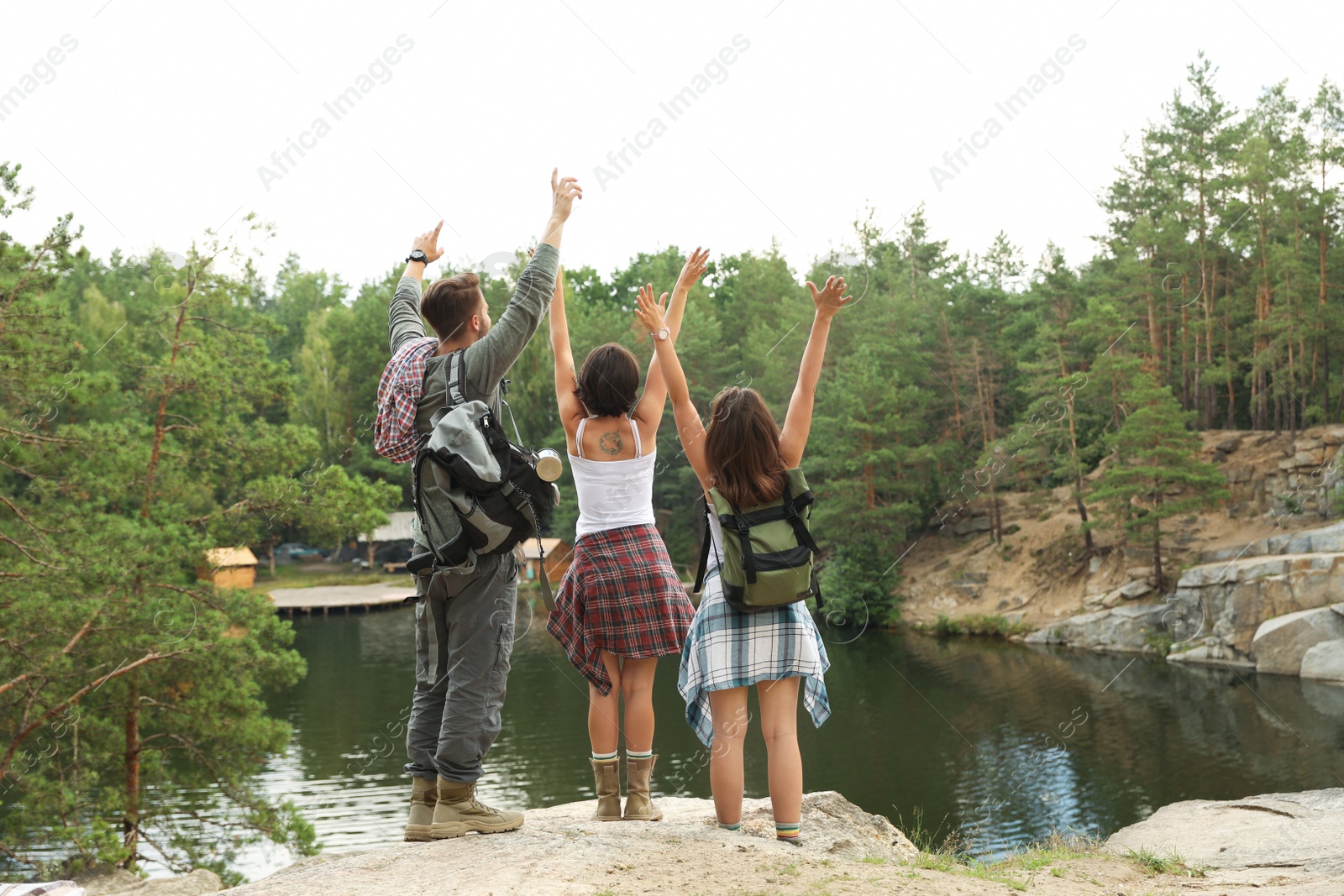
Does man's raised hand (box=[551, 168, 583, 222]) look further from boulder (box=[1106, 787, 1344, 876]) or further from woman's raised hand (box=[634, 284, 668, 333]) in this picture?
boulder (box=[1106, 787, 1344, 876])

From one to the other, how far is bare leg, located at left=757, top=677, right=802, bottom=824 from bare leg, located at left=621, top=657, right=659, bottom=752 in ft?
1.24

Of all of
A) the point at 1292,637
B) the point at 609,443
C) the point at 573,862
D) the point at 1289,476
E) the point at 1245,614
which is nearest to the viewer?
the point at 573,862

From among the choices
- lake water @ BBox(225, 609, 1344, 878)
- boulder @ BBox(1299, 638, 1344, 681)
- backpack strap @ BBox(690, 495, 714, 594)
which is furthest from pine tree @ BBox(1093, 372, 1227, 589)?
backpack strap @ BBox(690, 495, 714, 594)

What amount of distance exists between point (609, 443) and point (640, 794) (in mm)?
1254

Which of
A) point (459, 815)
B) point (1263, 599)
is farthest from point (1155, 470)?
point (459, 815)

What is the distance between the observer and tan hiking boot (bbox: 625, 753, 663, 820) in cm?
352

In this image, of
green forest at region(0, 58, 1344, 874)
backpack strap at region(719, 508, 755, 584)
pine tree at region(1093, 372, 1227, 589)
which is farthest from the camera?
pine tree at region(1093, 372, 1227, 589)

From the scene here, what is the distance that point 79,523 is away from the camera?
368 inches

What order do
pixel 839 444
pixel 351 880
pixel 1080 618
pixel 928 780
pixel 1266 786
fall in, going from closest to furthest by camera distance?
pixel 351 880
pixel 1266 786
pixel 928 780
pixel 1080 618
pixel 839 444

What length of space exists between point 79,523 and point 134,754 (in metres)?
2.30

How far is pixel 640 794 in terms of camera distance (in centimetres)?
362

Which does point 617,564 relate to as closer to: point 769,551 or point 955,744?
point 769,551

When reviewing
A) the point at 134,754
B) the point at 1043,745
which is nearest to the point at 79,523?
the point at 134,754

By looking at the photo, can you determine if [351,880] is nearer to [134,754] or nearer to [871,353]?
[134,754]
